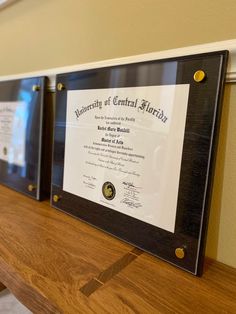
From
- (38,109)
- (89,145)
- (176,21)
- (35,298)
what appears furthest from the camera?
(38,109)

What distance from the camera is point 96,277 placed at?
0.43 meters

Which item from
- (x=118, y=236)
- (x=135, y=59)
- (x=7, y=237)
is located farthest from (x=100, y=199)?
(x=135, y=59)

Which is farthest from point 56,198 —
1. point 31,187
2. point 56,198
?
point 31,187

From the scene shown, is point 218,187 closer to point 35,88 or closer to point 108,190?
point 108,190

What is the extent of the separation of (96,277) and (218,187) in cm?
29

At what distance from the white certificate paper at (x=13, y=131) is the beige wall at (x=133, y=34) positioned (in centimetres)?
16

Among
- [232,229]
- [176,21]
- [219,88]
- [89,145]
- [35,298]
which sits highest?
[176,21]

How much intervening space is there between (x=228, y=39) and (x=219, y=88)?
0.11 meters

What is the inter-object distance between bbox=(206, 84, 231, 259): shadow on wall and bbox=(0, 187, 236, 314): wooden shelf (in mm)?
37

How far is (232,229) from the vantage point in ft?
1.55

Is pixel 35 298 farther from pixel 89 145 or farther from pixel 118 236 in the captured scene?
pixel 89 145

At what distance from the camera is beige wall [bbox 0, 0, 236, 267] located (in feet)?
1.52
